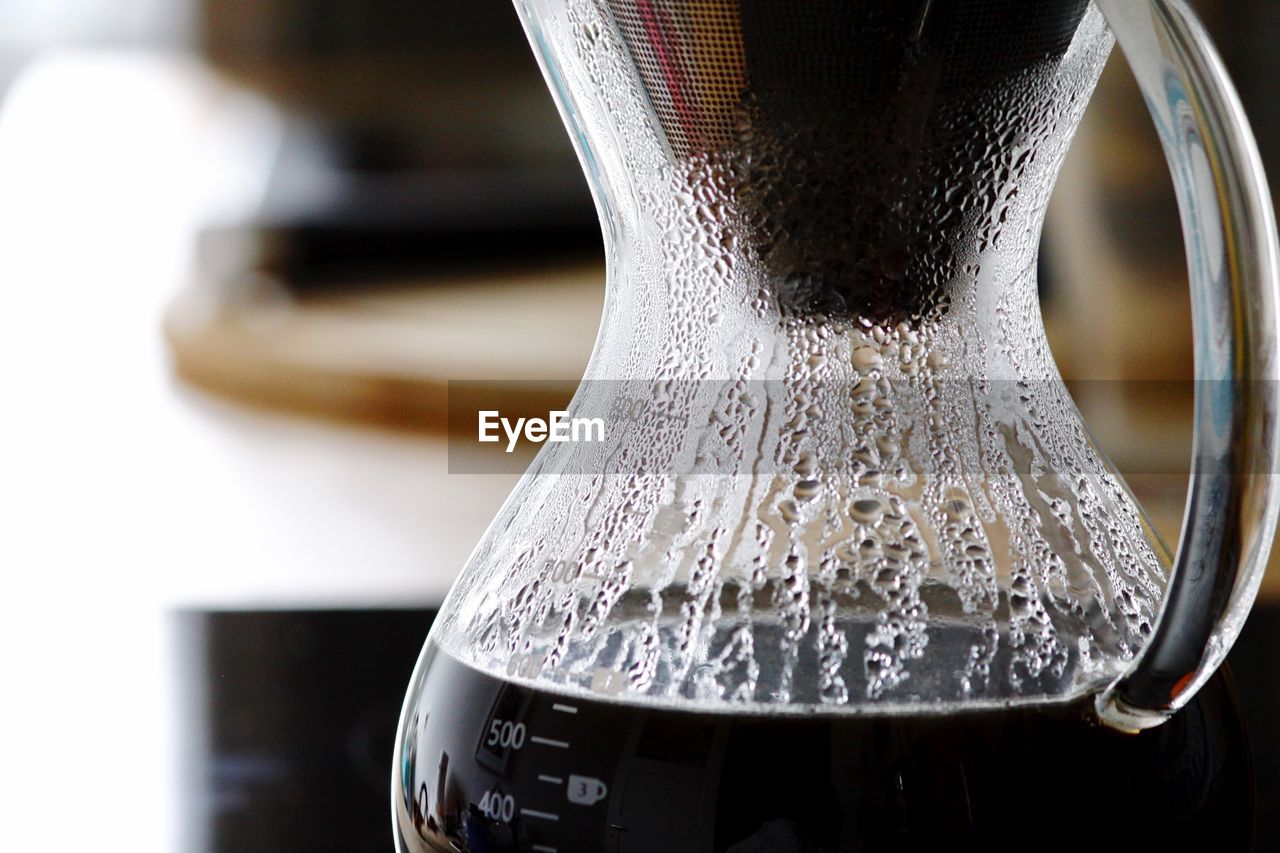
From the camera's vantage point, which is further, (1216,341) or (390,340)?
(390,340)

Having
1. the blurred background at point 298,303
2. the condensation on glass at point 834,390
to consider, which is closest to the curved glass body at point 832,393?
the condensation on glass at point 834,390

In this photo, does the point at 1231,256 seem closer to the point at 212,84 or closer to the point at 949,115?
the point at 949,115

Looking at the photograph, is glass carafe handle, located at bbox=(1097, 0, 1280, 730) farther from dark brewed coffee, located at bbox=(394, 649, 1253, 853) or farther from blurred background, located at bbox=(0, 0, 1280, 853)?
blurred background, located at bbox=(0, 0, 1280, 853)

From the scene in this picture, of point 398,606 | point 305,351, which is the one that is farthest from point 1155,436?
point 305,351

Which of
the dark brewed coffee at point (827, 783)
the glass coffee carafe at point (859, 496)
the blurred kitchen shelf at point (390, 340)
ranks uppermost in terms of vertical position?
the blurred kitchen shelf at point (390, 340)

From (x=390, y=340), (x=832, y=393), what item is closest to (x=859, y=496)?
(x=832, y=393)

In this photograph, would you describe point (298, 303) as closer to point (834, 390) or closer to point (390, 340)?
point (390, 340)

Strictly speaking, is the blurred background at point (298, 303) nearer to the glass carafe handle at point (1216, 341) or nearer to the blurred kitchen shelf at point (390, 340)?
the blurred kitchen shelf at point (390, 340)
